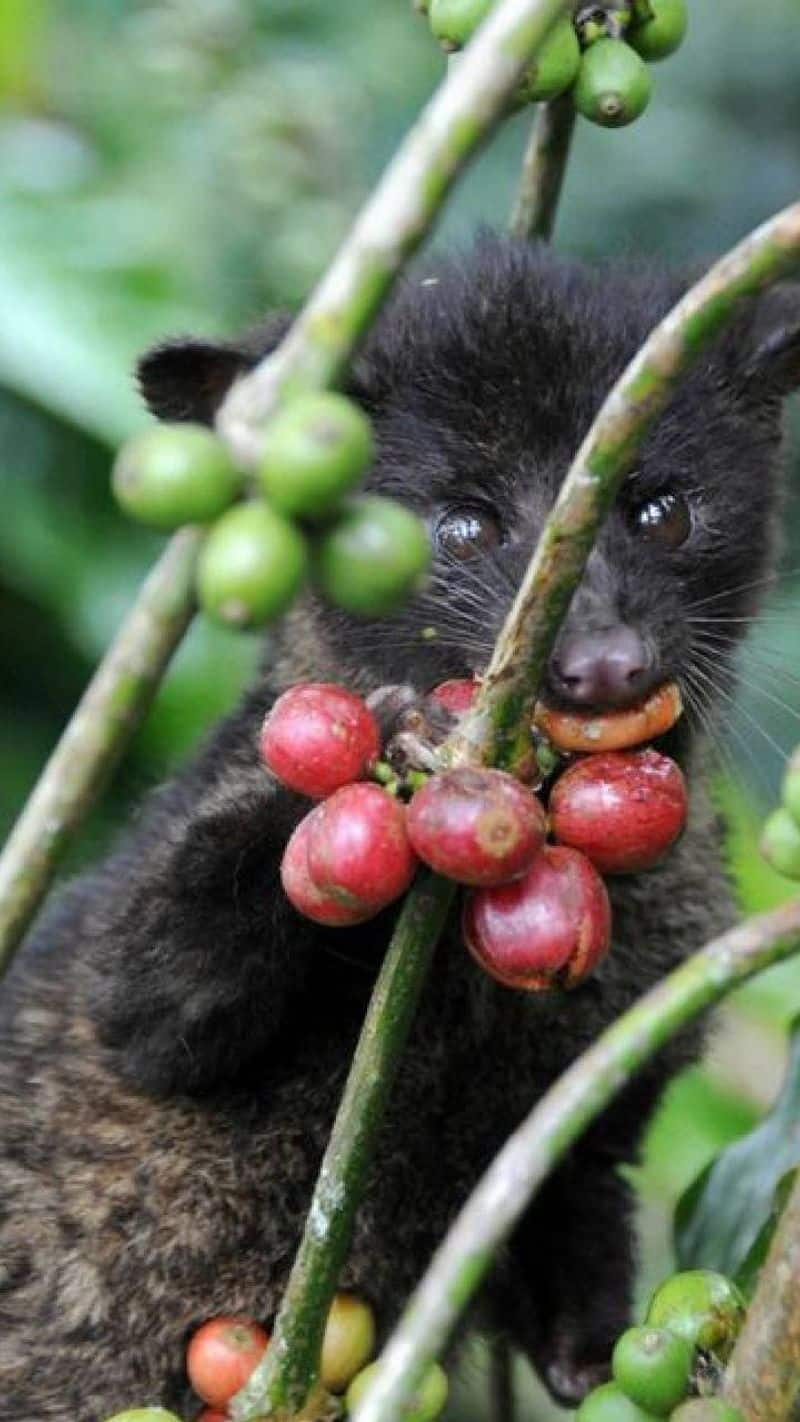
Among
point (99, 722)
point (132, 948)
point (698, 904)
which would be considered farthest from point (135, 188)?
point (99, 722)

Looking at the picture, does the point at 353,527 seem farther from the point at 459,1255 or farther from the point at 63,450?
the point at 63,450

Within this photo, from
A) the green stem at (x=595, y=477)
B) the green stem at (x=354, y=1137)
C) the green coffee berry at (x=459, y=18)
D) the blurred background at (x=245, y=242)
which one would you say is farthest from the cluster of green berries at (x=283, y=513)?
the blurred background at (x=245, y=242)

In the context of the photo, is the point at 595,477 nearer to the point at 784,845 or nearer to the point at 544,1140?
the point at 784,845

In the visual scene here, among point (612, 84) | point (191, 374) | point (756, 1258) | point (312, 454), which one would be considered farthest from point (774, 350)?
point (312, 454)

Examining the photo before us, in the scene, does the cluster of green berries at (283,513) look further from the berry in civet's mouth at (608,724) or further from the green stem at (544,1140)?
the berry in civet's mouth at (608,724)

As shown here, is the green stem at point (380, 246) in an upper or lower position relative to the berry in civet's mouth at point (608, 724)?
lower

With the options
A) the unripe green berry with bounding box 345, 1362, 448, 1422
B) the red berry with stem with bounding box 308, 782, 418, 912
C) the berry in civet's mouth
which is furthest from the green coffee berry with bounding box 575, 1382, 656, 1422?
the berry in civet's mouth
